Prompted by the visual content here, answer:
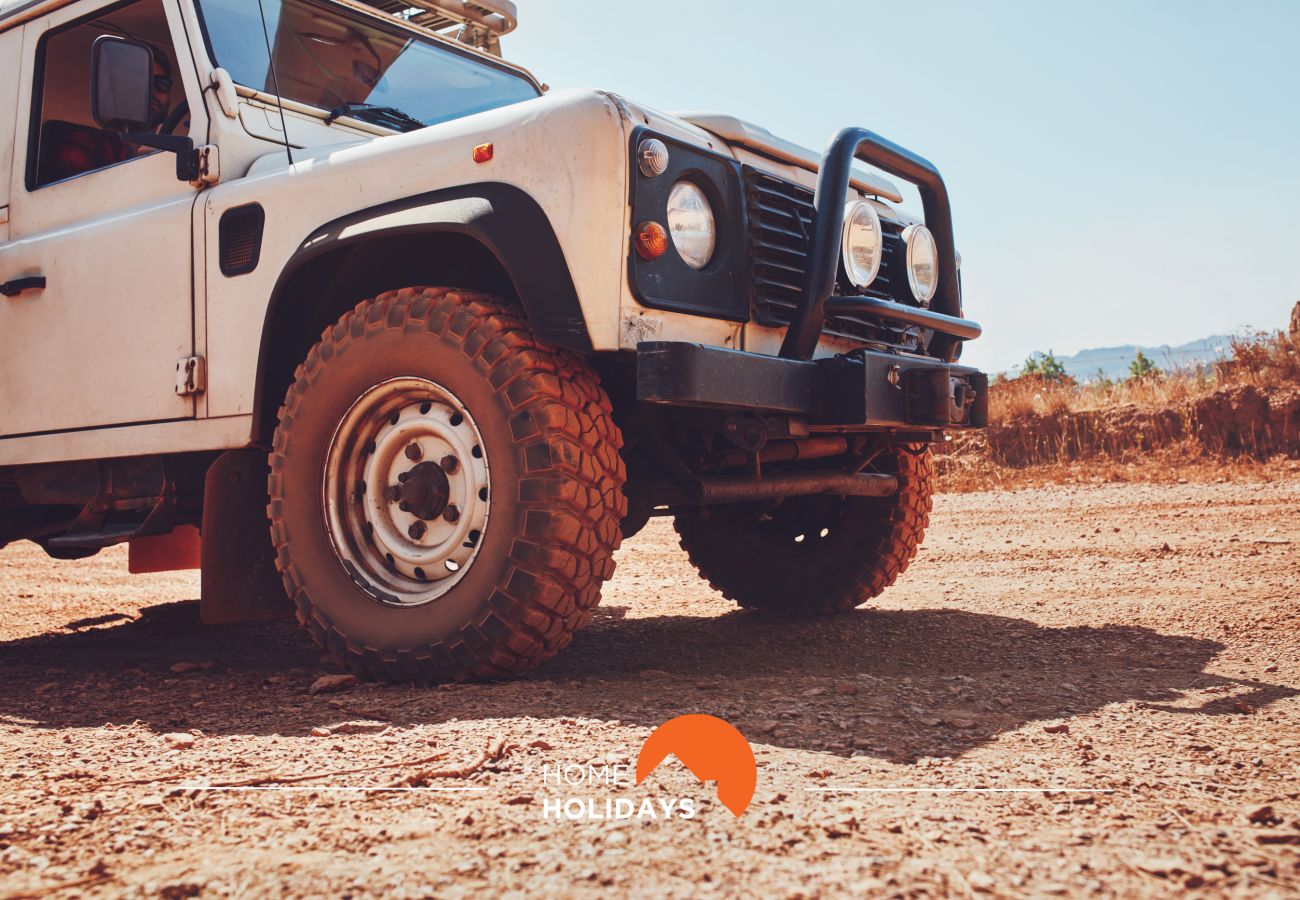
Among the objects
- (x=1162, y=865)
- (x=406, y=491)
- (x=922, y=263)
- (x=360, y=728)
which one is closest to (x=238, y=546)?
(x=406, y=491)

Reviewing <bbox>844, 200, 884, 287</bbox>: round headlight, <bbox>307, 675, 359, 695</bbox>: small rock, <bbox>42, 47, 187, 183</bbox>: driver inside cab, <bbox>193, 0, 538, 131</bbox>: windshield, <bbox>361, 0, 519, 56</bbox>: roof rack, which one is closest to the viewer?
<bbox>307, 675, 359, 695</bbox>: small rock

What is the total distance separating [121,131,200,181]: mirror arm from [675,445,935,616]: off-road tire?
6.73 feet

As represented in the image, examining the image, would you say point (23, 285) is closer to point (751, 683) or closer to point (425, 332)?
point (425, 332)

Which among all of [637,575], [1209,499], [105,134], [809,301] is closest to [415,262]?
[809,301]

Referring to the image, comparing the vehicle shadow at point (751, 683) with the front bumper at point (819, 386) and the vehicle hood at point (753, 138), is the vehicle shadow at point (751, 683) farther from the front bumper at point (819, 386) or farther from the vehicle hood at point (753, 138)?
the vehicle hood at point (753, 138)

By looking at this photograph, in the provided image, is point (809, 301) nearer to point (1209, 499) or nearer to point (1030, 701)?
point (1030, 701)

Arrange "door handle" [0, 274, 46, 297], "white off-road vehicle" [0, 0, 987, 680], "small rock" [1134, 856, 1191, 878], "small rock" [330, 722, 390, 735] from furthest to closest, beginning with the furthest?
"door handle" [0, 274, 46, 297]
"white off-road vehicle" [0, 0, 987, 680]
"small rock" [330, 722, 390, 735]
"small rock" [1134, 856, 1191, 878]

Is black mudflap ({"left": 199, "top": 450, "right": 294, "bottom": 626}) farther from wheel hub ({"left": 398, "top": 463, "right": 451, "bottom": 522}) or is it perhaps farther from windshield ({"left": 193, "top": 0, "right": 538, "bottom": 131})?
windshield ({"left": 193, "top": 0, "right": 538, "bottom": 131})

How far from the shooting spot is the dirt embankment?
392 inches

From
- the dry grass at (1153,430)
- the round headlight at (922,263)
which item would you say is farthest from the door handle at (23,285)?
the dry grass at (1153,430)

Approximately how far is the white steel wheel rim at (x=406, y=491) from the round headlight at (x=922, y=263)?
1.57 meters

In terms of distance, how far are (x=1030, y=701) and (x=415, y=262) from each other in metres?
2.08

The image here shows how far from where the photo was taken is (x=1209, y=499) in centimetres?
770

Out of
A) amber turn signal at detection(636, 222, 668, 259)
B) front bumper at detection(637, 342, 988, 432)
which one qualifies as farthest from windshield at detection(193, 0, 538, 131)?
front bumper at detection(637, 342, 988, 432)
